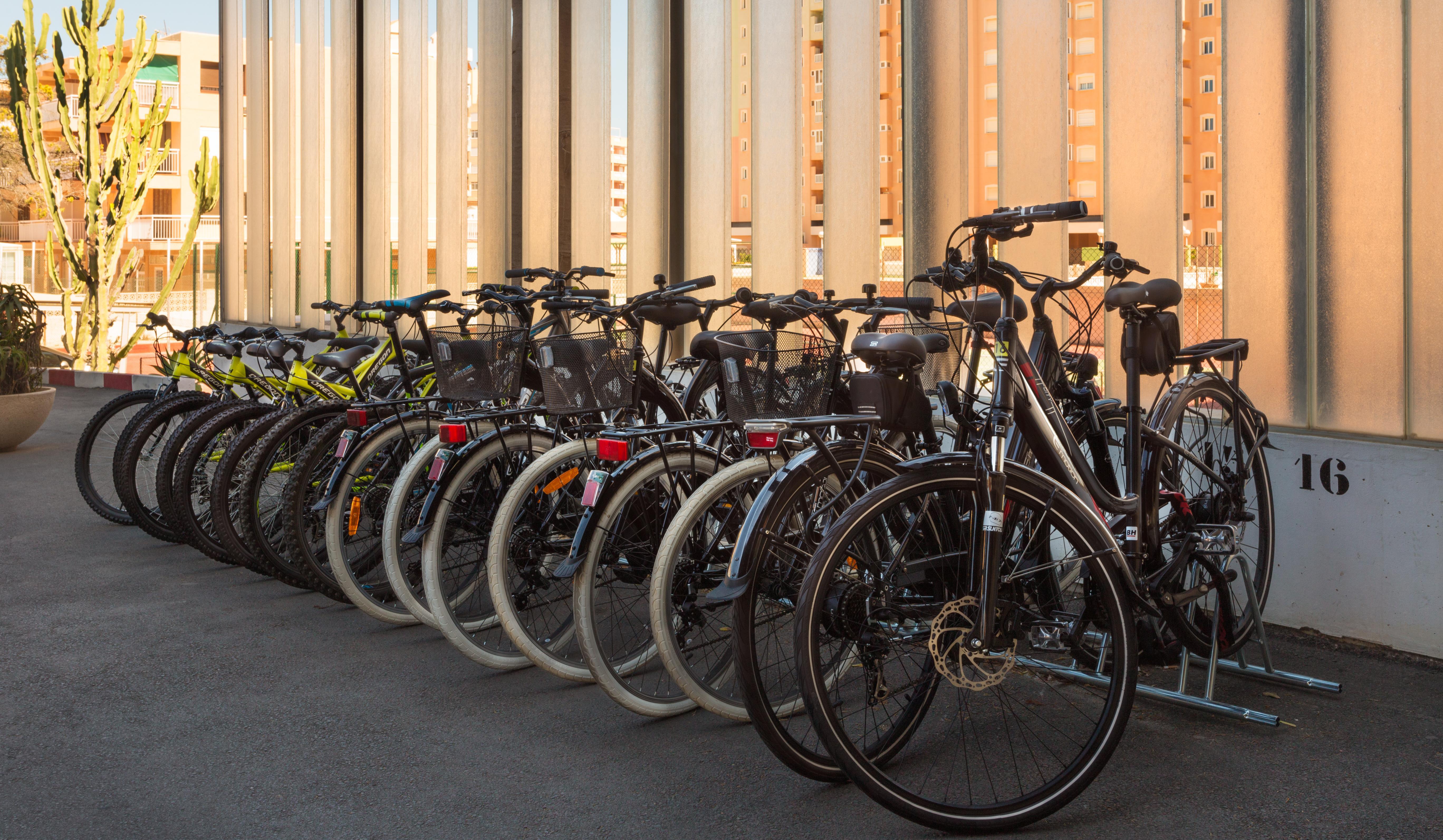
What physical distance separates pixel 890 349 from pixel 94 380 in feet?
42.4

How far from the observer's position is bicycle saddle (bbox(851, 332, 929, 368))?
8.79 ft

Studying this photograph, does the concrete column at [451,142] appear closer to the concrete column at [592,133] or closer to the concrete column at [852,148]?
the concrete column at [592,133]

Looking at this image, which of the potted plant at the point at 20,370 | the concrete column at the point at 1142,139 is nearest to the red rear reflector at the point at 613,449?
the concrete column at the point at 1142,139

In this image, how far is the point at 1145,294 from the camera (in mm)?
3092

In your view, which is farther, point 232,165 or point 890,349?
point 232,165

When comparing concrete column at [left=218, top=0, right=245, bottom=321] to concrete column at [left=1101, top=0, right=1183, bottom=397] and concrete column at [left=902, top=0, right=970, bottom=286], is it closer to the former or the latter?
concrete column at [left=902, top=0, right=970, bottom=286]

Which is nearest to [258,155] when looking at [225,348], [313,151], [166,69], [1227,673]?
[313,151]

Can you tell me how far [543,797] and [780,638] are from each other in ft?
2.69

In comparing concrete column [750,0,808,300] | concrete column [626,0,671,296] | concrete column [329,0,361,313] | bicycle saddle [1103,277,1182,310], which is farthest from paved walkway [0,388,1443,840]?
concrete column [329,0,361,313]

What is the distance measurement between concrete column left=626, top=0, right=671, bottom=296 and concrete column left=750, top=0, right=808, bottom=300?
834 mm

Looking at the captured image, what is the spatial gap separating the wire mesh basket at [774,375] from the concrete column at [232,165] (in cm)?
1041

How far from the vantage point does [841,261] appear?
5.68m

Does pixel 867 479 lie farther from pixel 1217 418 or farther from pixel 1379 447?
pixel 1379 447

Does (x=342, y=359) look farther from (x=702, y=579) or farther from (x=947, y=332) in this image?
(x=947, y=332)
